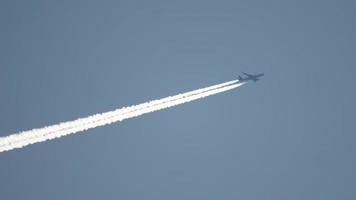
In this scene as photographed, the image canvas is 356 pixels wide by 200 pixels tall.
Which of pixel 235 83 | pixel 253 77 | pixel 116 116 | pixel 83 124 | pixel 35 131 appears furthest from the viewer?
pixel 253 77

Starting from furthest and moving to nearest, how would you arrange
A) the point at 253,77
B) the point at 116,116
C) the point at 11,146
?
the point at 253,77, the point at 116,116, the point at 11,146

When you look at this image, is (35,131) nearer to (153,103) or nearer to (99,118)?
(99,118)

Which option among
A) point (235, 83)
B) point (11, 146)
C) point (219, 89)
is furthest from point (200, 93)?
point (11, 146)

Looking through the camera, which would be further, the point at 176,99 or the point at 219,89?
the point at 219,89

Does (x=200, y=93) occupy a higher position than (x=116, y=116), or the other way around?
(x=200, y=93)

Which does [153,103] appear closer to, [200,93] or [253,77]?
[200,93]

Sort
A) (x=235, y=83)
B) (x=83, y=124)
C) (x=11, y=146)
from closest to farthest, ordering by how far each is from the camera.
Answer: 1. (x=11, y=146)
2. (x=83, y=124)
3. (x=235, y=83)

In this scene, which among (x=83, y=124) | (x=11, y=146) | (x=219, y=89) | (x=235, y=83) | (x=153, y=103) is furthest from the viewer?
(x=235, y=83)

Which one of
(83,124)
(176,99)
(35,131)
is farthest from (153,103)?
(35,131)

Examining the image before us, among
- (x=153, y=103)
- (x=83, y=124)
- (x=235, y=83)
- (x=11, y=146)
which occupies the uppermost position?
(x=235, y=83)
